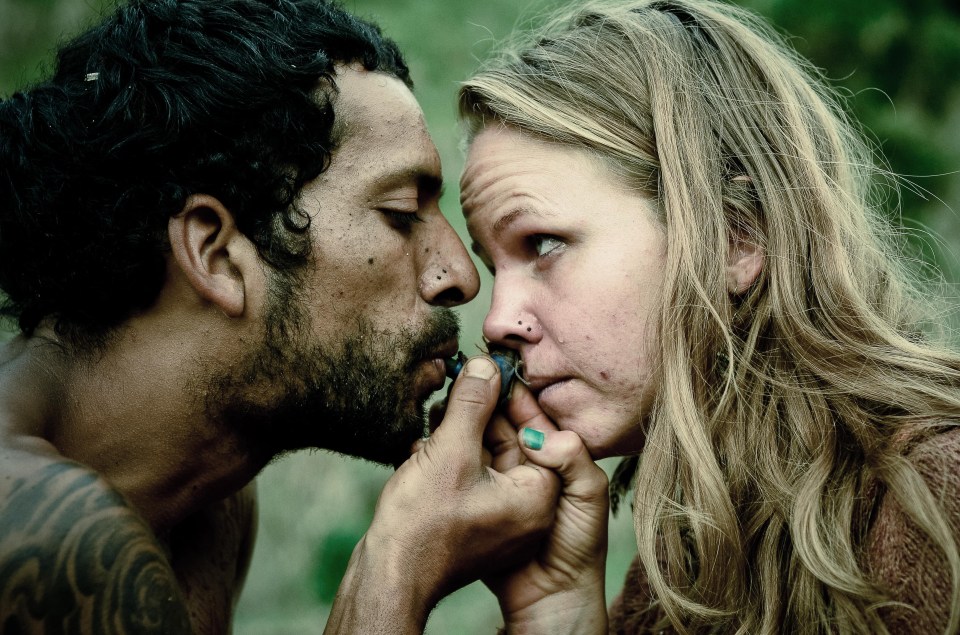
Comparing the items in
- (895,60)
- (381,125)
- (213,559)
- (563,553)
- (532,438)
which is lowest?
(213,559)

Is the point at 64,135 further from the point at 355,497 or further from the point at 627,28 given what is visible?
the point at 355,497

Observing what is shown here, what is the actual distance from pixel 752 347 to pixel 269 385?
133cm

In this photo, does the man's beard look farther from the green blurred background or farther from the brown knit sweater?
the green blurred background

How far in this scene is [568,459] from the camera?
2445mm

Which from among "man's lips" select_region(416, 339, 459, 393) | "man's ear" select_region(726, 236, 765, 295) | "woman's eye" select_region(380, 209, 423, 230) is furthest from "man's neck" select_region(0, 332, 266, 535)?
"man's ear" select_region(726, 236, 765, 295)

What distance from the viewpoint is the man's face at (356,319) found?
2492 mm

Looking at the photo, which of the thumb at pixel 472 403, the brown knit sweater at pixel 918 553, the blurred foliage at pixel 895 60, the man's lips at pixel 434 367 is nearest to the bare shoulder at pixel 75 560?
the thumb at pixel 472 403

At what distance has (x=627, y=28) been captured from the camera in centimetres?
261

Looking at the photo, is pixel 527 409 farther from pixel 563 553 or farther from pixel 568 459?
pixel 563 553

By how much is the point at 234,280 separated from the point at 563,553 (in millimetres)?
1200

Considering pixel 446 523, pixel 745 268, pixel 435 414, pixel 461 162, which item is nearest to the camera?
pixel 446 523

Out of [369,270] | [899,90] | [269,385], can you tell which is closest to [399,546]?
[269,385]

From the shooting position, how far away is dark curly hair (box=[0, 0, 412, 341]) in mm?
2436

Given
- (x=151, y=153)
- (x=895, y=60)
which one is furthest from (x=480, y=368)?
(x=895, y=60)
